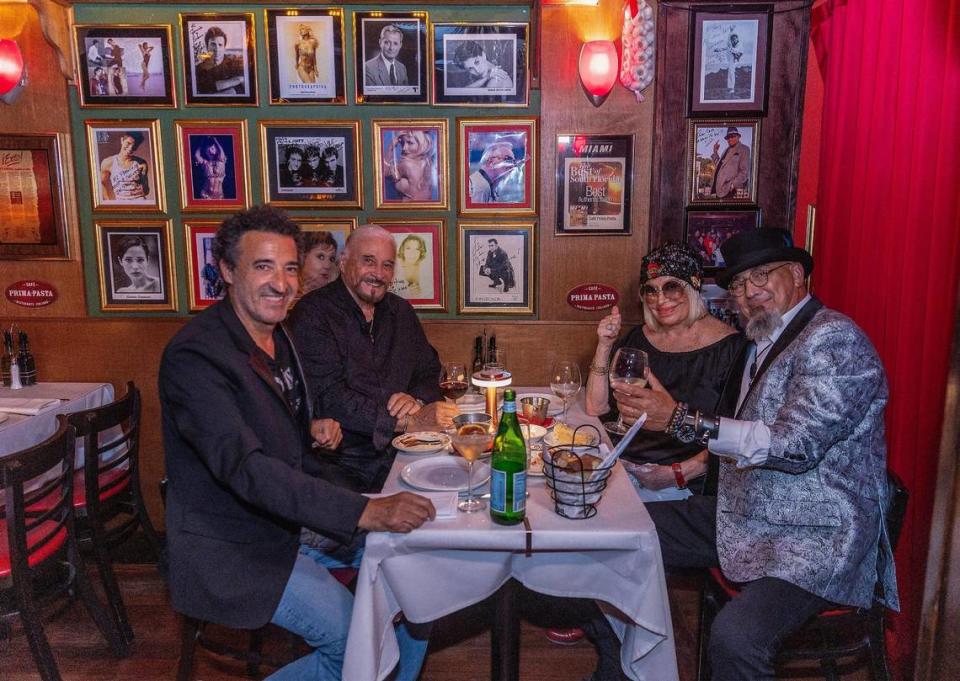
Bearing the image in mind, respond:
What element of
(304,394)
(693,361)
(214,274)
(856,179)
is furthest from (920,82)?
(214,274)

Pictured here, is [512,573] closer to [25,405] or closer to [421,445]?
[421,445]

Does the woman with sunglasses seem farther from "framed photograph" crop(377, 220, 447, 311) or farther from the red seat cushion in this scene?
the red seat cushion

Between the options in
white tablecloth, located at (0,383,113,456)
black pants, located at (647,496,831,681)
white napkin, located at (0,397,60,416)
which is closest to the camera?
black pants, located at (647,496,831,681)

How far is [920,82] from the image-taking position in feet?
7.35

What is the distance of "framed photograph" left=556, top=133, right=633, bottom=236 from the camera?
3621mm

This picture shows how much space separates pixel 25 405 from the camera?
3125 millimetres

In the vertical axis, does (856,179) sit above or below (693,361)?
above

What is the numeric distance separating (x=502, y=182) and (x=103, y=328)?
249cm

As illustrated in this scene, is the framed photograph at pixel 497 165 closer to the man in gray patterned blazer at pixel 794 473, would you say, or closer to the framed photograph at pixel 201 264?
the framed photograph at pixel 201 264

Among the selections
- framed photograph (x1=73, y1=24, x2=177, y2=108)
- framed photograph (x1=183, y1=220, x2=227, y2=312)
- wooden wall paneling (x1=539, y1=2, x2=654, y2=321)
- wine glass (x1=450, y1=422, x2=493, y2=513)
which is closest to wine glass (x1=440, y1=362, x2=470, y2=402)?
wine glass (x1=450, y1=422, x2=493, y2=513)

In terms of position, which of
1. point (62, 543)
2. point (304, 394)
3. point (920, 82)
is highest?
point (920, 82)

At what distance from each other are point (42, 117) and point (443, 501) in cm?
344

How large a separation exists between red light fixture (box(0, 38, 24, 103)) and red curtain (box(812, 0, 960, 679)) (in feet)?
13.3

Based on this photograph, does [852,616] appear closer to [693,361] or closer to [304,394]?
[693,361]
